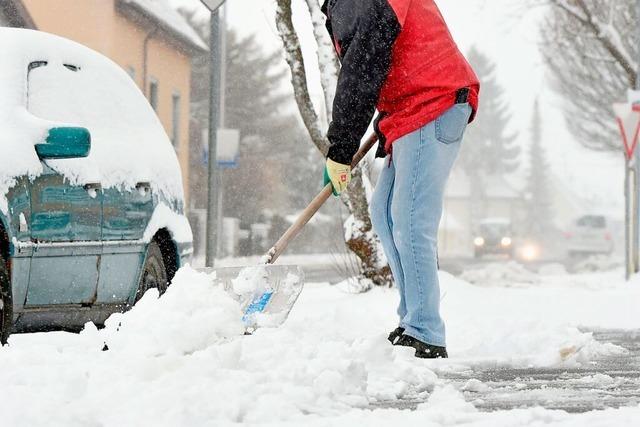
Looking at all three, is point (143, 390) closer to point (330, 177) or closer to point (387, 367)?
point (387, 367)

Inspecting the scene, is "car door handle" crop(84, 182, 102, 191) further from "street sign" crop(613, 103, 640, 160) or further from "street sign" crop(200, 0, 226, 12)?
"street sign" crop(613, 103, 640, 160)

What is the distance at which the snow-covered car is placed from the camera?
16.6 ft

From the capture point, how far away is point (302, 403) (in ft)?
11.4

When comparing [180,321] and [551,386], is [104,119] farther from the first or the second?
[551,386]

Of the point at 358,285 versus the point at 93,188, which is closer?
the point at 93,188

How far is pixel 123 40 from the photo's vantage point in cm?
2736

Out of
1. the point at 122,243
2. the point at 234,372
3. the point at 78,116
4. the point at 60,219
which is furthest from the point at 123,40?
the point at 234,372

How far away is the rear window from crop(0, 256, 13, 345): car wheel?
4141cm

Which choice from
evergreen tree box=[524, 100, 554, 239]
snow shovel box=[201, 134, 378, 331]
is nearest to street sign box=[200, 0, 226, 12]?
snow shovel box=[201, 134, 378, 331]

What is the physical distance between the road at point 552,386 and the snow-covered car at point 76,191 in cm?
177

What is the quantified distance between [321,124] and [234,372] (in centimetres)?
682

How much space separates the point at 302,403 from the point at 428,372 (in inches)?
36.6

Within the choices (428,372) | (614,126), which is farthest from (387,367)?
(614,126)

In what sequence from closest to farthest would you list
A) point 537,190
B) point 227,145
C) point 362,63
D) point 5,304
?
point 5,304 < point 362,63 < point 227,145 < point 537,190
